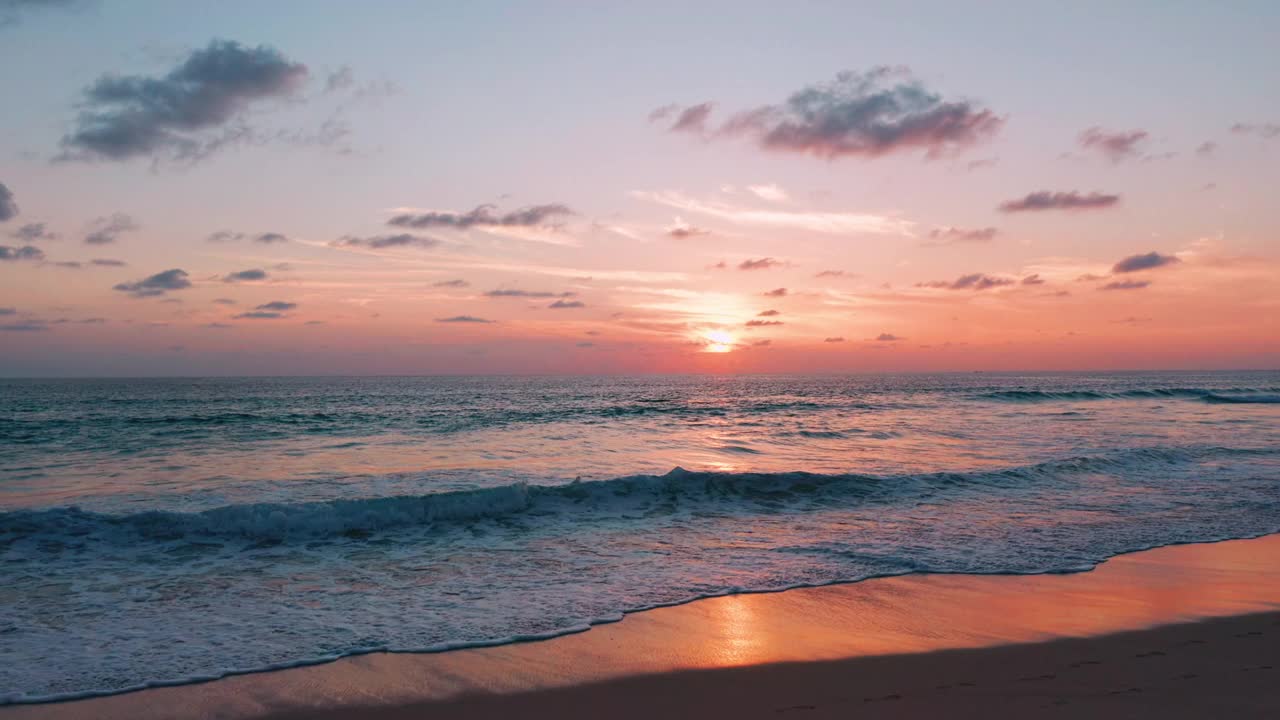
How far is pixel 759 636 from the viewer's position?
688 centimetres

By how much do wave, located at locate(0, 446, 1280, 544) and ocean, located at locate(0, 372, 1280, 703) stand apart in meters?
0.05

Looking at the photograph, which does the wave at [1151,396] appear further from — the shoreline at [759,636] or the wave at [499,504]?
the shoreline at [759,636]

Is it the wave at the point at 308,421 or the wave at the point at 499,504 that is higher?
the wave at the point at 308,421

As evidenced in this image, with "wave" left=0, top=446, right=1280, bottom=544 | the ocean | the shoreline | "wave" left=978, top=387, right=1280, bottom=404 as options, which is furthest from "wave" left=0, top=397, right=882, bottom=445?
the shoreline

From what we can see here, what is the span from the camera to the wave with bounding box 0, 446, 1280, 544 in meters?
11.9

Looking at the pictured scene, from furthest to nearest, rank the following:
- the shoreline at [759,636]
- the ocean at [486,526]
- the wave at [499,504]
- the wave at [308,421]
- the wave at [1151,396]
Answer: the wave at [1151,396], the wave at [308,421], the wave at [499,504], the ocean at [486,526], the shoreline at [759,636]

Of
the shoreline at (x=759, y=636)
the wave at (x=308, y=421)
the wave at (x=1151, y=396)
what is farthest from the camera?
the wave at (x=1151, y=396)

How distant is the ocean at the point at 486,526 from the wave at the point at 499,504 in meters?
0.05

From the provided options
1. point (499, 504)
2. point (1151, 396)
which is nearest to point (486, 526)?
point (499, 504)

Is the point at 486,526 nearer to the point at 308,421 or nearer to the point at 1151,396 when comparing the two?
the point at 308,421

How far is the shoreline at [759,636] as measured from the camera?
18.6 ft

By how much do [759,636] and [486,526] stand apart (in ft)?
23.0

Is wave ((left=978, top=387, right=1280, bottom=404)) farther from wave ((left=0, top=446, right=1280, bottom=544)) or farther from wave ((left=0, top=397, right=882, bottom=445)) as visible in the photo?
wave ((left=0, top=446, right=1280, bottom=544))

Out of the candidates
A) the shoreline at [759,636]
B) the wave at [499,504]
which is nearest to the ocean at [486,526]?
the wave at [499,504]
